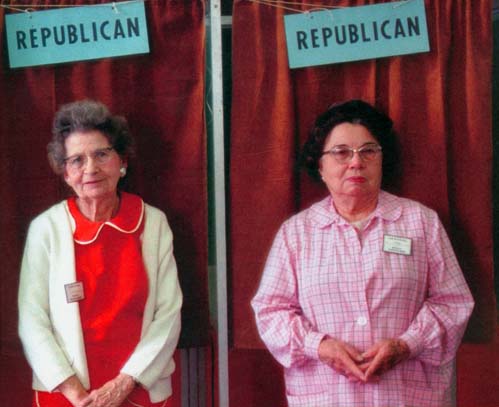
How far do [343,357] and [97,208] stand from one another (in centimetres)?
78

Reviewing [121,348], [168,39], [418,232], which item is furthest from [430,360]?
[168,39]

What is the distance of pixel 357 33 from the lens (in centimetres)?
180

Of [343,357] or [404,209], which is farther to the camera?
[404,209]

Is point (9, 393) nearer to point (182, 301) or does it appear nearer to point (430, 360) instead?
point (182, 301)

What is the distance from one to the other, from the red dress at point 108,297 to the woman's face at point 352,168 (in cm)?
58

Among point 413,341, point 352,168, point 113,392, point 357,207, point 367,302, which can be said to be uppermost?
point 352,168

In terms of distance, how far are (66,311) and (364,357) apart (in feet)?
2.63

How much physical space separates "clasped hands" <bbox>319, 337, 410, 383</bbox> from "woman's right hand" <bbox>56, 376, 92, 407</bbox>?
0.64m

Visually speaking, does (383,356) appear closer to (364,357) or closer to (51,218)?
(364,357)

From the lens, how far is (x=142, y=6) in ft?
5.91

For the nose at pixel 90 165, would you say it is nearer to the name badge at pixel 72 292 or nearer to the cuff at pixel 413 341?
the name badge at pixel 72 292

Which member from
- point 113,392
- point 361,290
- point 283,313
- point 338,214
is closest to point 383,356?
point 361,290

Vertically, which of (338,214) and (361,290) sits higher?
(338,214)

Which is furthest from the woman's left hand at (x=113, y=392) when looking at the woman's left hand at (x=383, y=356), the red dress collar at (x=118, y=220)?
the woman's left hand at (x=383, y=356)
